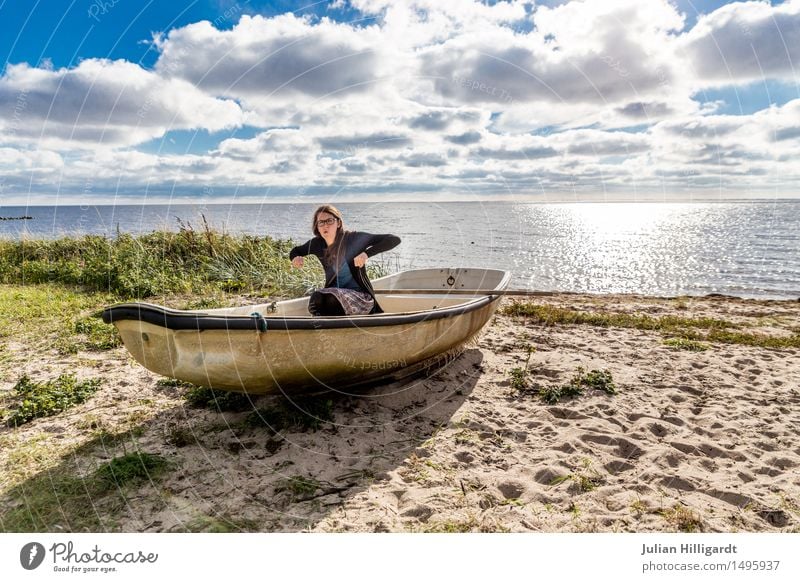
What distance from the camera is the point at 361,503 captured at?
3482mm

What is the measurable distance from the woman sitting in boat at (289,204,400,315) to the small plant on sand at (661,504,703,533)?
3.06 metres

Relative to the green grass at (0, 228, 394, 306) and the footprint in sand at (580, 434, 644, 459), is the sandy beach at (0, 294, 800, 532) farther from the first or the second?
the green grass at (0, 228, 394, 306)

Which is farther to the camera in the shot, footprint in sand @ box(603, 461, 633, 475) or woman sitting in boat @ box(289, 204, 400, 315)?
woman sitting in boat @ box(289, 204, 400, 315)

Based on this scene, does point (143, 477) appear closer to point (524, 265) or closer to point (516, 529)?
point (516, 529)

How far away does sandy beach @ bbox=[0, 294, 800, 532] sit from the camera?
132 inches

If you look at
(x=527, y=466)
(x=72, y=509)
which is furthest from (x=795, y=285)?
(x=72, y=509)

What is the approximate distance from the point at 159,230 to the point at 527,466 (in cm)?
1328

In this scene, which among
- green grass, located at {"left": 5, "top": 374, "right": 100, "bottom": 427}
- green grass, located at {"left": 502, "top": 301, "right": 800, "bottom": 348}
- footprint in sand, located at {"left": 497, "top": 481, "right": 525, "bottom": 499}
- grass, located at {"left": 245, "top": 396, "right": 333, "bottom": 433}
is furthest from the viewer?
green grass, located at {"left": 502, "top": 301, "right": 800, "bottom": 348}

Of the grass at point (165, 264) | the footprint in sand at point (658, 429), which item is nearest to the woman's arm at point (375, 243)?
the footprint in sand at point (658, 429)

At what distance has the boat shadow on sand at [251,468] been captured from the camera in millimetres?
3309

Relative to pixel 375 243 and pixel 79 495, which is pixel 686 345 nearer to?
pixel 375 243

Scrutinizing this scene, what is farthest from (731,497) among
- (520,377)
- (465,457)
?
(520,377)

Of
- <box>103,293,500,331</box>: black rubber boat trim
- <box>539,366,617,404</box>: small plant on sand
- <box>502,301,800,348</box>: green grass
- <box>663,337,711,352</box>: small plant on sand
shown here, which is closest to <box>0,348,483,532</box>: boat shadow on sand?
<box>539,366,617,404</box>: small plant on sand

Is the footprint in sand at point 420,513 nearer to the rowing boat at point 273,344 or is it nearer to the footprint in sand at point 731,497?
the rowing boat at point 273,344
